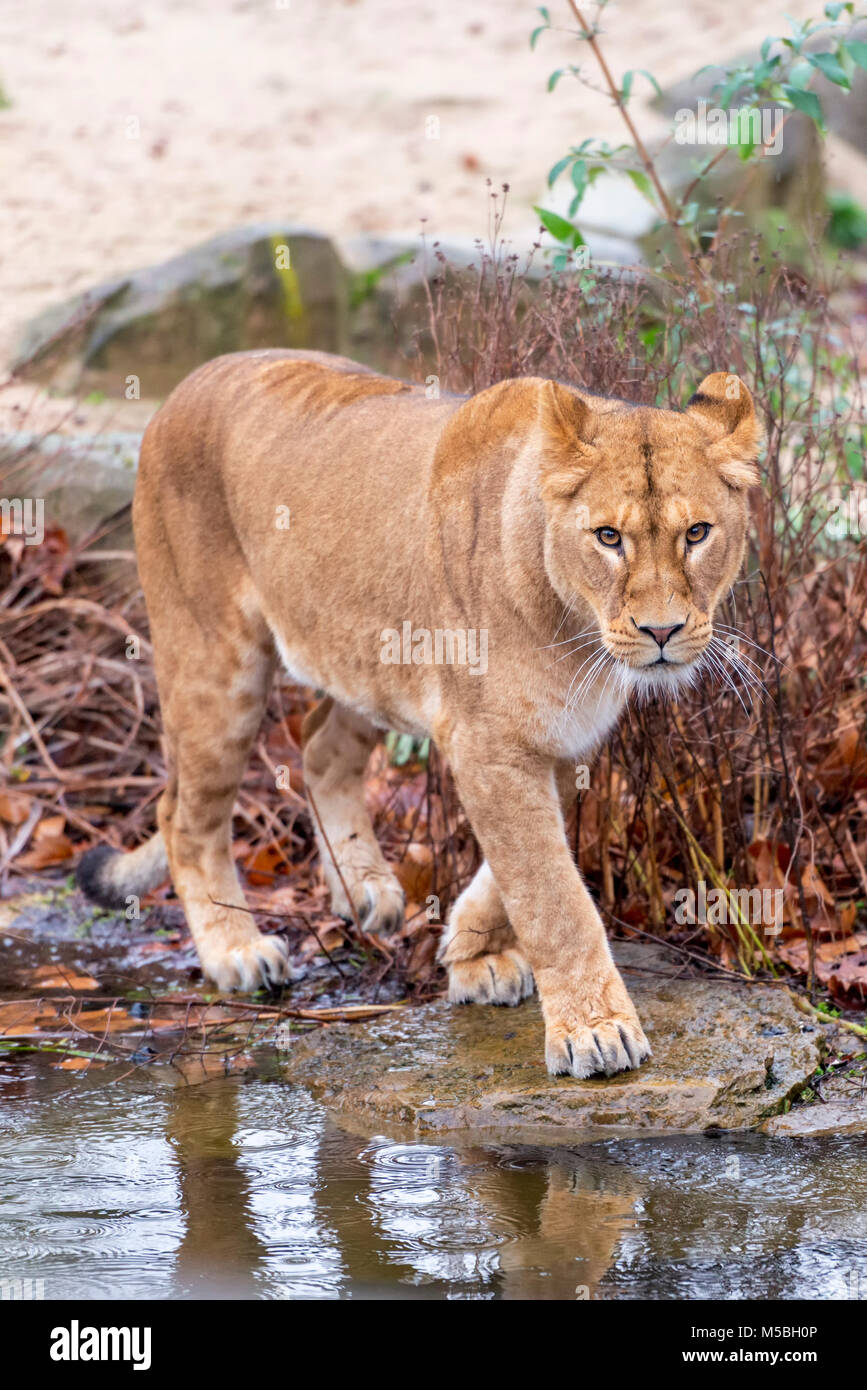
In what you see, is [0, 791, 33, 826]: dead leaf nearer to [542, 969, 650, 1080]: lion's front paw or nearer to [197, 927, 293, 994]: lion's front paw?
[197, 927, 293, 994]: lion's front paw

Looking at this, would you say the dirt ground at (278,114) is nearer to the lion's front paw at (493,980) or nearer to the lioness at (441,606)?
the lioness at (441,606)

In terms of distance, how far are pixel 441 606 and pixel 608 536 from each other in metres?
0.71

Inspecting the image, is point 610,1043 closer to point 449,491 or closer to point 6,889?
point 449,491

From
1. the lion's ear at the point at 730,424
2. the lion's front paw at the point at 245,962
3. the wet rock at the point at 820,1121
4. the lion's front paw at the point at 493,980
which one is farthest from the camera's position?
the lion's front paw at the point at 245,962

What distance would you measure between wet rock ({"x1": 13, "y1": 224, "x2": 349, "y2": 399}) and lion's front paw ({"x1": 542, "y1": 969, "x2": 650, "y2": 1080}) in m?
6.39

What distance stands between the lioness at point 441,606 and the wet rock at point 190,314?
15.7ft

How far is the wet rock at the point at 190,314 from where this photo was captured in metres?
9.70

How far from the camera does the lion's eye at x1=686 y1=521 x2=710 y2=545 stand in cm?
358

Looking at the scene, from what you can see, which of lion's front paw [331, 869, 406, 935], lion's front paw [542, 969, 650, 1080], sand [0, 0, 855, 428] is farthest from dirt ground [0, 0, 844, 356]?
lion's front paw [542, 969, 650, 1080]

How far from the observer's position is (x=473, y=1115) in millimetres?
3734

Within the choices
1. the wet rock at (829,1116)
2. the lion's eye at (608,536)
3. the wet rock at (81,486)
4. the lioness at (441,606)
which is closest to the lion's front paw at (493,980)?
the lioness at (441,606)

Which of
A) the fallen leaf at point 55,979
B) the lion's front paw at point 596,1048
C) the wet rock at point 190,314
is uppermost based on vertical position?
the wet rock at point 190,314

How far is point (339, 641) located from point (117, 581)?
2.65 metres
